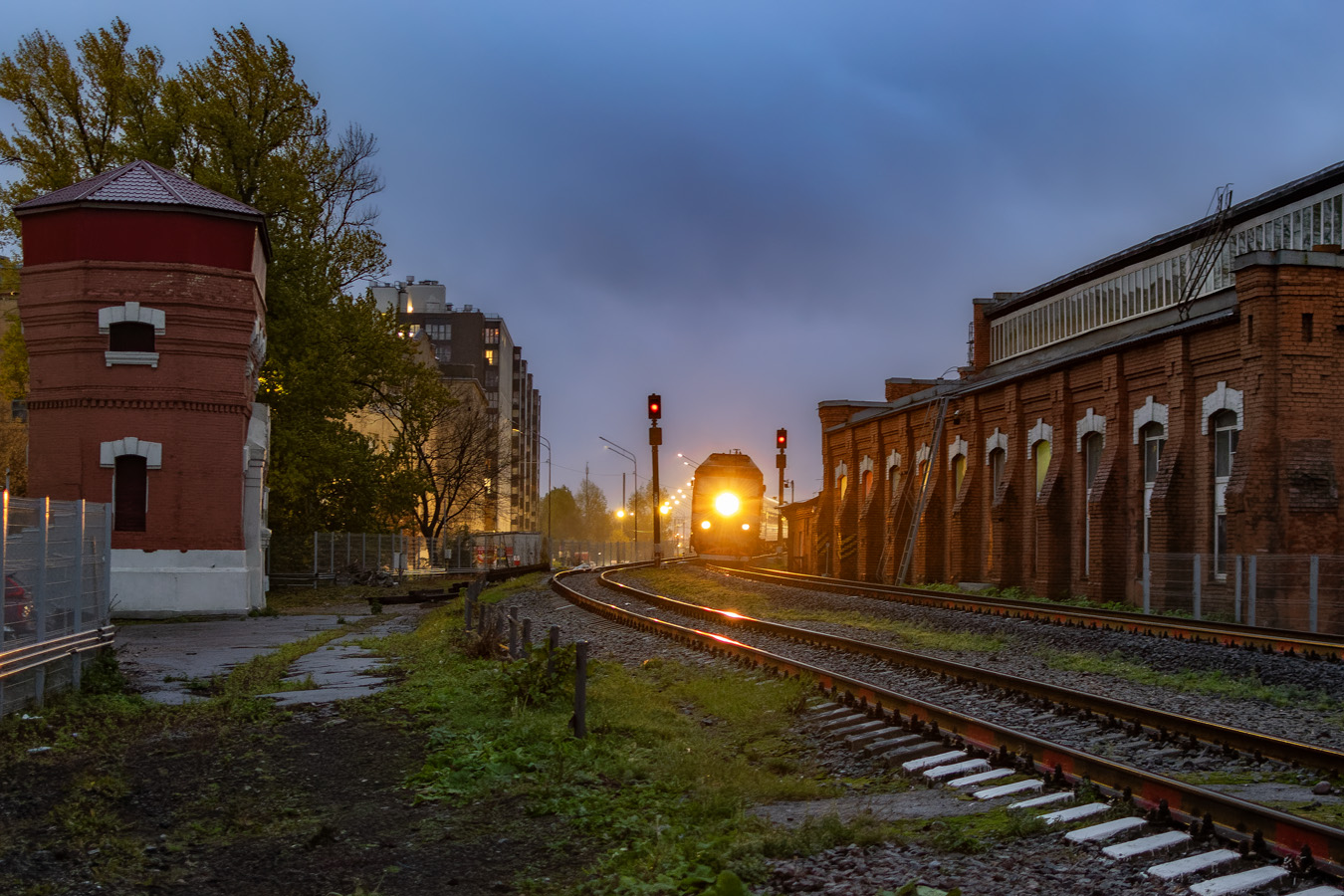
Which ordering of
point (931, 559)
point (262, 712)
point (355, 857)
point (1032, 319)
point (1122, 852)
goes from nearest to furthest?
point (1122, 852) → point (355, 857) → point (262, 712) → point (931, 559) → point (1032, 319)

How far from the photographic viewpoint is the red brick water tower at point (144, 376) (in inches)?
1033

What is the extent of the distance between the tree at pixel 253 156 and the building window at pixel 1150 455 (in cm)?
2523

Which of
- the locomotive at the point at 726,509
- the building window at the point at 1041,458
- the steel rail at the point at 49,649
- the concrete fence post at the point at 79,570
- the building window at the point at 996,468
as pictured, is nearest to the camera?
the steel rail at the point at 49,649

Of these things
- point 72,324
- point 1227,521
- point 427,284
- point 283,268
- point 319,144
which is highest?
point 427,284

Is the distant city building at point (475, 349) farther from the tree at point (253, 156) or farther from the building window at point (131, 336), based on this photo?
the building window at point (131, 336)

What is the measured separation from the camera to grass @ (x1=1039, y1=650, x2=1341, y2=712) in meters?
12.1

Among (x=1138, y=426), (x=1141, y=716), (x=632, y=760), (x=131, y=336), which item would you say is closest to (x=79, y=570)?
(x=632, y=760)

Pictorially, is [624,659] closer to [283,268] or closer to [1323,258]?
[1323,258]

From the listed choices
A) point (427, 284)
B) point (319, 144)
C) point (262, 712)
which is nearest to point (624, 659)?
point (262, 712)

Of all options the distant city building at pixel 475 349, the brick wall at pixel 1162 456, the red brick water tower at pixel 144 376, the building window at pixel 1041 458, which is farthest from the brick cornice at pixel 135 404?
the distant city building at pixel 475 349

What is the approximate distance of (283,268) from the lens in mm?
37969

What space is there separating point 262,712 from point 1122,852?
334 inches

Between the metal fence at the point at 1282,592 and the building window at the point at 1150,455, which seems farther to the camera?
the building window at the point at 1150,455

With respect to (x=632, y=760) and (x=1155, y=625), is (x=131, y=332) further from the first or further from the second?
(x=1155, y=625)
